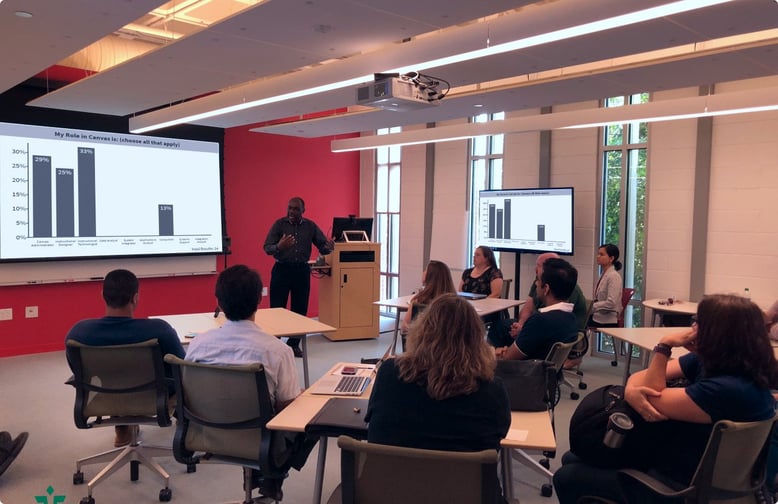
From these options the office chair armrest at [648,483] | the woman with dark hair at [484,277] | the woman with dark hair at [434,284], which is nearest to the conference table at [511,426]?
the office chair armrest at [648,483]

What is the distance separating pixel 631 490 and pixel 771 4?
2.69 meters

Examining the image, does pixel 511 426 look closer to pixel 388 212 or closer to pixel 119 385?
pixel 119 385

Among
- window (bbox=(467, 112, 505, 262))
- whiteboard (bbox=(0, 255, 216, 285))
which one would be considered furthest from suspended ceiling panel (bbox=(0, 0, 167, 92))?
window (bbox=(467, 112, 505, 262))

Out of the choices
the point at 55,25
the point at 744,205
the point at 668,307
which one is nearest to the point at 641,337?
the point at 668,307

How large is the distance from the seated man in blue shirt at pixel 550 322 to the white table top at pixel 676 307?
274 centimetres

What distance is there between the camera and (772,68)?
15.5 feet

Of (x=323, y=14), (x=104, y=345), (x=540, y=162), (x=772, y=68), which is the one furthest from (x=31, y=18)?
(x=540, y=162)

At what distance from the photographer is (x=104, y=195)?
7.24 metres

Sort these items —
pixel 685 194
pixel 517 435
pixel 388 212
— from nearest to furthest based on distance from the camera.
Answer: pixel 517 435
pixel 685 194
pixel 388 212

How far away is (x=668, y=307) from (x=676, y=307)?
73 mm

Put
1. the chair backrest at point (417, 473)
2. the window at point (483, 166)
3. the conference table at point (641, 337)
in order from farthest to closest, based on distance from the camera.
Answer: the window at point (483, 166)
the conference table at point (641, 337)
the chair backrest at point (417, 473)

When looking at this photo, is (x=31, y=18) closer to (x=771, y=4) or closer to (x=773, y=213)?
(x=771, y=4)

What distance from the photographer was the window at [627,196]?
23.2ft

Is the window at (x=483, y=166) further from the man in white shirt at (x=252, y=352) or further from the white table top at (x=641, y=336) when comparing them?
the man in white shirt at (x=252, y=352)
